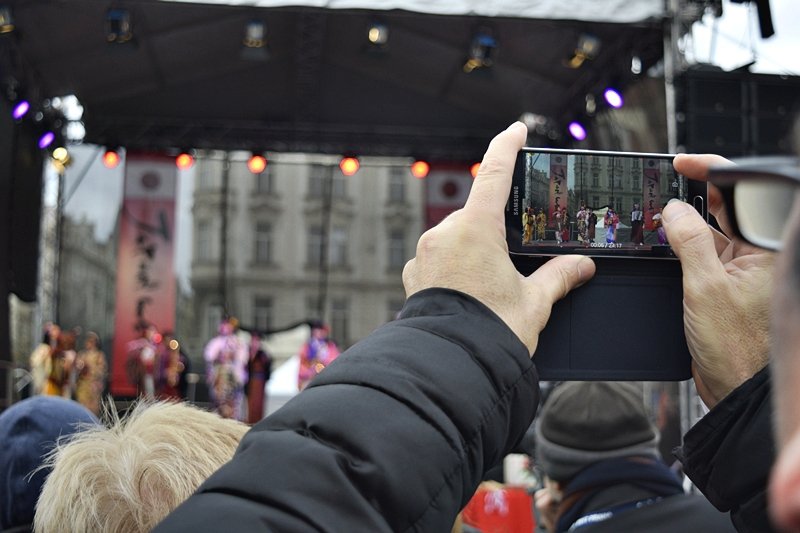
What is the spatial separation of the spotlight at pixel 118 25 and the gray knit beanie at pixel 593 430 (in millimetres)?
6228

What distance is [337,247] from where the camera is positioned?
1417 centimetres

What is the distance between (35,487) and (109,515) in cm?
65

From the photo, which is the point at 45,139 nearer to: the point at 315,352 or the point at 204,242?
the point at 315,352

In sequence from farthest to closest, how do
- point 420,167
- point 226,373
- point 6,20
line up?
point 226,373 < point 420,167 < point 6,20

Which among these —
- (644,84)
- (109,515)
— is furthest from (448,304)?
(644,84)

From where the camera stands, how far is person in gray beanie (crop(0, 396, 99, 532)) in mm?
1679

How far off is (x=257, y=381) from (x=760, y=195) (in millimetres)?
10605

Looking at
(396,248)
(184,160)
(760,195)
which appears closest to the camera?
(760,195)

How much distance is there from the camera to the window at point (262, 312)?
12.6 meters

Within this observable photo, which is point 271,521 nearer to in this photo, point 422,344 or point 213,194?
point 422,344

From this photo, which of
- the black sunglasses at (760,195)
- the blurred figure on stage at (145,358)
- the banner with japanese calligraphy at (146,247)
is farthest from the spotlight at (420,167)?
the black sunglasses at (760,195)

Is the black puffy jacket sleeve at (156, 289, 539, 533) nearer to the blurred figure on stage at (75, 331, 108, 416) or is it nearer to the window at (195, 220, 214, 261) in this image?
the blurred figure on stage at (75, 331, 108, 416)

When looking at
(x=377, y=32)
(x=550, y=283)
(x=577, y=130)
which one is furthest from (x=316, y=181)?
(x=550, y=283)

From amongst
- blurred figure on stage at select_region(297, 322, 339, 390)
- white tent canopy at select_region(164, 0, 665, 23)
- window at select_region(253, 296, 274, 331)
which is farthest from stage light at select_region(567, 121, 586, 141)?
window at select_region(253, 296, 274, 331)
